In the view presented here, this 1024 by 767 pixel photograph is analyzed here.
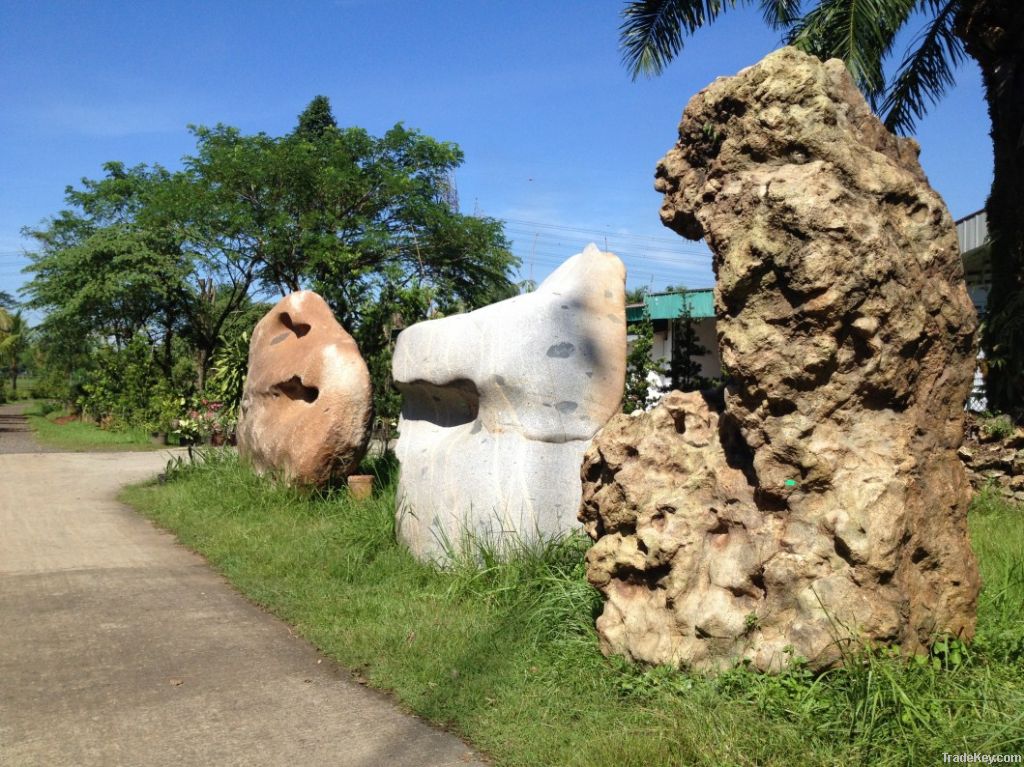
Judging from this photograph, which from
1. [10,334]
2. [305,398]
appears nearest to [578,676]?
[305,398]

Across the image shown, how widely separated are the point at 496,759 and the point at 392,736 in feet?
1.60

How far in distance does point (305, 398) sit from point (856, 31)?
6.25m

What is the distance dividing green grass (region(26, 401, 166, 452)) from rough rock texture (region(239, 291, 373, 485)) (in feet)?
27.6

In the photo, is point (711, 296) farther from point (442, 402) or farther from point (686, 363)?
point (442, 402)

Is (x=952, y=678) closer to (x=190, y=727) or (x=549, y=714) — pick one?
(x=549, y=714)

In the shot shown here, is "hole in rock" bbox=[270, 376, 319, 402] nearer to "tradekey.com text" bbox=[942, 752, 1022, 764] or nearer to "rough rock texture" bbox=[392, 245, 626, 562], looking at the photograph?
"rough rock texture" bbox=[392, 245, 626, 562]

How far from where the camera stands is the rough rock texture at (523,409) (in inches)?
226

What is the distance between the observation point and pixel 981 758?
2977mm

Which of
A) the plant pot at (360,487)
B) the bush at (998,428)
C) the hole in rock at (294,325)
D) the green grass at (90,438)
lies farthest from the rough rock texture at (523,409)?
the green grass at (90,438)

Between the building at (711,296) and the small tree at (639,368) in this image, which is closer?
the small tree at (639,368)

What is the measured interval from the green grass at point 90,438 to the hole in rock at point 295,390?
887 centimetres

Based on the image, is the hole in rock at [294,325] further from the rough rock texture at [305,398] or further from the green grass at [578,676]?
the green grass at [578,676]

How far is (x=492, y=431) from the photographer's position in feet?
19.7

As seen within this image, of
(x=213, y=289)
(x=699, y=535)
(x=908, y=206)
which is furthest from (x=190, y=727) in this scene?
(x=213, y=289)
